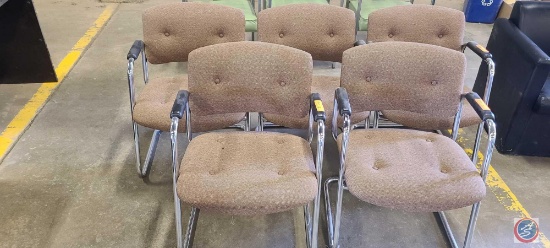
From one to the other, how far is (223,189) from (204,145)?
0.29 metres

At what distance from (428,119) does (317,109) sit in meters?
0.67

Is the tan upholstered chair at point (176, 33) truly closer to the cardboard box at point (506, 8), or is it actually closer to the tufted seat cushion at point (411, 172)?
the tufted seat cushion at point (411, 172)

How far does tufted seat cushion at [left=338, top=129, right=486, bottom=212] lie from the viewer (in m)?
1.45

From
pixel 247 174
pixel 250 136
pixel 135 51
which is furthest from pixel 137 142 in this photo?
pixel 247 174

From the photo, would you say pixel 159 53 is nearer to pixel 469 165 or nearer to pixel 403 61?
pixel 403 61

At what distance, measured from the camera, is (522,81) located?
220cm

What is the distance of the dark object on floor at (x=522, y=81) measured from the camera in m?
2.16

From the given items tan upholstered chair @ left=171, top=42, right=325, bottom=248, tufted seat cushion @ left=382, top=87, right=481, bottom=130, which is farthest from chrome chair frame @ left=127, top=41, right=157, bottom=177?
tufted seat cushion @ left=382, top=87, right=481, bottom=130

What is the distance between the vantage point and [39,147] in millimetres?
2348

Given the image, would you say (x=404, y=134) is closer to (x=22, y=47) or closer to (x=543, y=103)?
(x=543, y=103)

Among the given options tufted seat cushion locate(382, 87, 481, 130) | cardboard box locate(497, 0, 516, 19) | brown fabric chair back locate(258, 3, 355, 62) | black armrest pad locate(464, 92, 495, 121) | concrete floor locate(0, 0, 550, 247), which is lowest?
concrete floor locate(0, 0, 550, 247)

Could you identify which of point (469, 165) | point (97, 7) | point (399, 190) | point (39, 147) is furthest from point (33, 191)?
point (97, 7)

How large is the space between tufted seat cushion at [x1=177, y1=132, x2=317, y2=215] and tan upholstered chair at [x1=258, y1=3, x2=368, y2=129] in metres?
0.57

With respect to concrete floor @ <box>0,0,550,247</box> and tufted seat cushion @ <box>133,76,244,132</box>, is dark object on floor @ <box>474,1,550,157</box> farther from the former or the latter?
tufted seat cushion @ <box>133,76,244,132</box>
